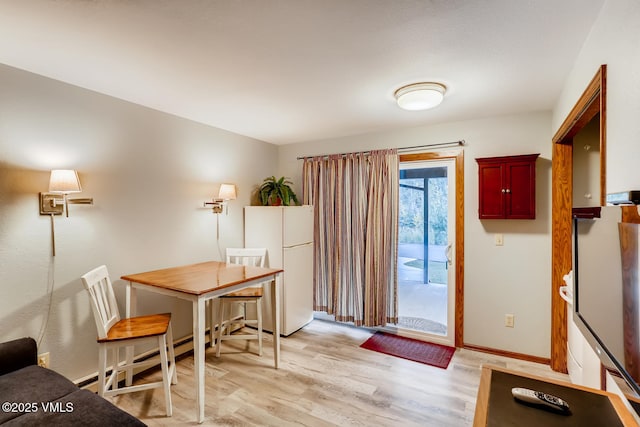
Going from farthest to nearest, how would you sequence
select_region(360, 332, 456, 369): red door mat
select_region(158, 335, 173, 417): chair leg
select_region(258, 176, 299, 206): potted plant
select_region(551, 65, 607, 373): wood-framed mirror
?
A: select_region(258, 176, 299, 206): potted plant, select_region(360, 332, 456, 369): red door mat, select_region(551, 65, 607, 373): wood-framed mirror, select_region(158, 335, 173, 417): chair leg

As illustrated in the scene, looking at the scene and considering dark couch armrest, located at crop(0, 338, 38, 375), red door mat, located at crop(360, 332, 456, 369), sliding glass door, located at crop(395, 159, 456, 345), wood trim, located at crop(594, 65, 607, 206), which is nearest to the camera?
wood trim, located at crop(594, 65, 607, 206)

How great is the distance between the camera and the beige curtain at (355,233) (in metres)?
3.59

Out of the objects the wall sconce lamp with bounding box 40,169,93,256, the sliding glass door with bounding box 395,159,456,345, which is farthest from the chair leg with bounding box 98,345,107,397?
the sliding glass door with bounding box 395,159,456,345

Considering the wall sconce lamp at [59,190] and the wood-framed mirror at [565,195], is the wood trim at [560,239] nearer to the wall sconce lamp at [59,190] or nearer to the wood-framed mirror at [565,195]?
the wood-framed mirror at [565,195]

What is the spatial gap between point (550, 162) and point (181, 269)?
3.60 metres

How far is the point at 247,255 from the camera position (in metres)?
3.50

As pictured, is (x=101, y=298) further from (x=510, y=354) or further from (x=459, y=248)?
(x=510, y=354)

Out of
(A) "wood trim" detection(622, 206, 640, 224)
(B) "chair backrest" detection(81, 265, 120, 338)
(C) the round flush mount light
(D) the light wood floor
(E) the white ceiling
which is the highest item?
(E) the white ceiling

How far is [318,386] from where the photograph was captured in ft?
8.46

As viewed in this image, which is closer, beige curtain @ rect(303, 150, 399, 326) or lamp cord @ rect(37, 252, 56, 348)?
lamp cord @ rect(37, 252, 56, 348)

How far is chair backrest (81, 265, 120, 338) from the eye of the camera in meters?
2.04

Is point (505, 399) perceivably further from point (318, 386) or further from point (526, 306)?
point (526, 306)

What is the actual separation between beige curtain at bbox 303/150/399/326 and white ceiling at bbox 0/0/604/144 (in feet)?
3.35

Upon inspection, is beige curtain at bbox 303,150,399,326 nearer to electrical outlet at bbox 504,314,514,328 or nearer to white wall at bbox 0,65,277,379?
electrical outlet at bbox 504,314,514,328
